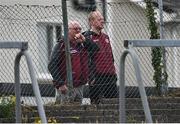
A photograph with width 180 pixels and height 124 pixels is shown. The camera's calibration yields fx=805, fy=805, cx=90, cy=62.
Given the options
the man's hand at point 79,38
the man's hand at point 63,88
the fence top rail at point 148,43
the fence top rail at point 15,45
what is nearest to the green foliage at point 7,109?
the man's hand at point 63,88

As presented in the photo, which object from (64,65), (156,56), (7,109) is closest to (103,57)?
(64,65)

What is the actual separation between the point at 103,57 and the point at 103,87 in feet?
1.31

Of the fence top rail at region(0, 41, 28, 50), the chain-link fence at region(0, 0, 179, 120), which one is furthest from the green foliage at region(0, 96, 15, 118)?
the fence top rail at region(0, 41, 28, 50)

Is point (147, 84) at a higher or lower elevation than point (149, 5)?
lower

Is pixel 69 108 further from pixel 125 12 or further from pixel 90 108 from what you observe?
pixel 125 12

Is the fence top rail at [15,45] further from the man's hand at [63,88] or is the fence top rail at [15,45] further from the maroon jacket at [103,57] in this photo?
the maroon jacket at [103,57]

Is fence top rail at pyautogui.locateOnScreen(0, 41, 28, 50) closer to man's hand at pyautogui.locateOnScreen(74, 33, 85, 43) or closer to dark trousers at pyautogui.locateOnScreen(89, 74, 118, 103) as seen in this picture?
man's hand at pyautogui.locateOnScreen(74, 33, 85, 43)

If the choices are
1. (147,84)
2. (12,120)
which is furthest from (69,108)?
(147,84)

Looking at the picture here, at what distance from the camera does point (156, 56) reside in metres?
11.1

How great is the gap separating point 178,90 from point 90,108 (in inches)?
78.2

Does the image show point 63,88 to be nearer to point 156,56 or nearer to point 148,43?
point 156,56

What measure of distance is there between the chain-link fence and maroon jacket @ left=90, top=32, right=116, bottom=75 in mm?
921

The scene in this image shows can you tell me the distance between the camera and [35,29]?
531 inches

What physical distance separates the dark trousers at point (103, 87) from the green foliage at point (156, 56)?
0.74m
